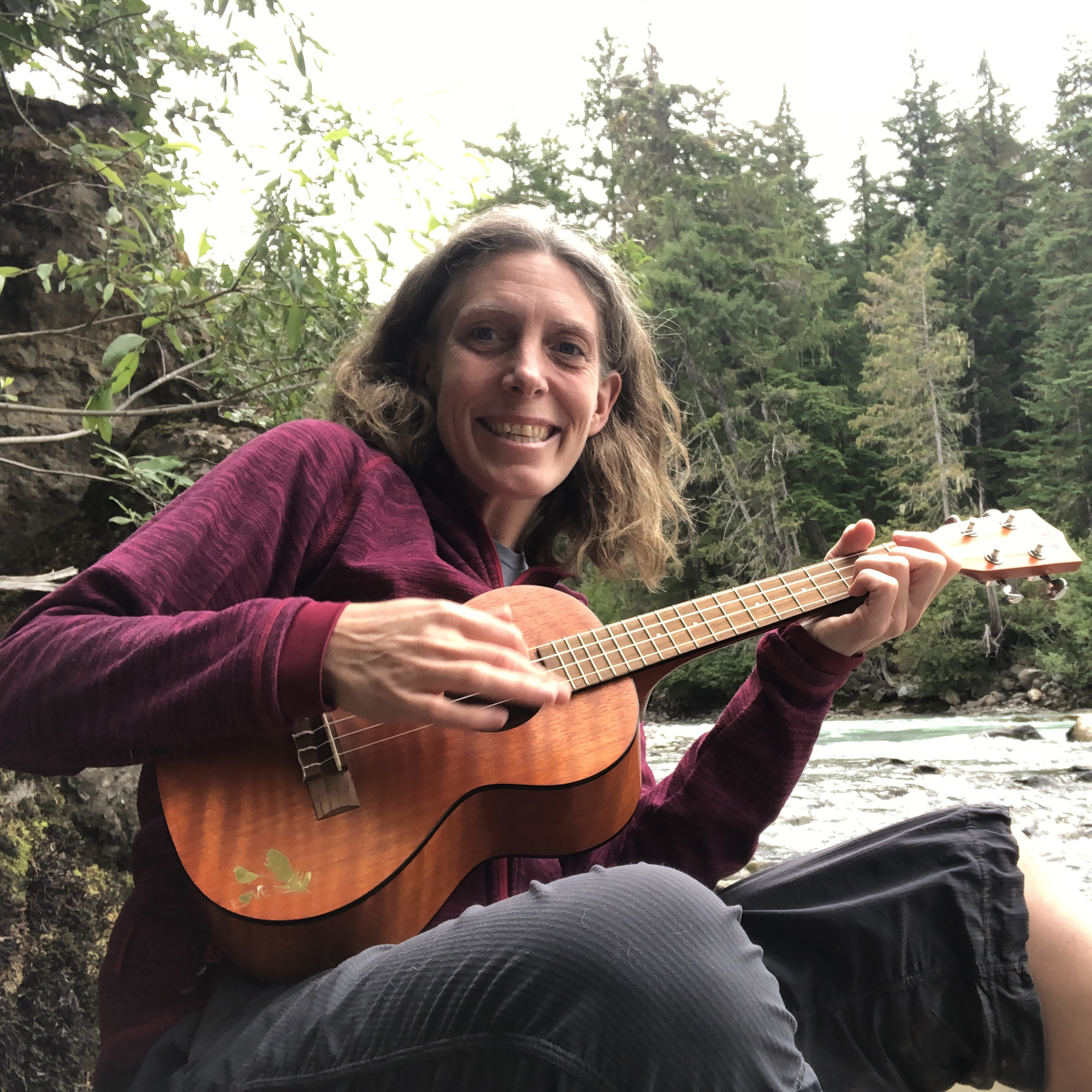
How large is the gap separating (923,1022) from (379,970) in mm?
556

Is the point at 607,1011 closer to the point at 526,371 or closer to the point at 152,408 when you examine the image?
the point at 526,371

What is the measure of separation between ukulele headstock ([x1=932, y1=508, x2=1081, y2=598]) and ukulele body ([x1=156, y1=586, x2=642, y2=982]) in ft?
1.80

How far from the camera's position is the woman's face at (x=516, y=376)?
1.11 m

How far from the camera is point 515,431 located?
1122mm

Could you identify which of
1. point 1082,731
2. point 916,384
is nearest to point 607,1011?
point 1082,731

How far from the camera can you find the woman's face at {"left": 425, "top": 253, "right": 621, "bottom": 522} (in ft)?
3.64

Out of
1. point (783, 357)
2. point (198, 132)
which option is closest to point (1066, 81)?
point (783, 357)

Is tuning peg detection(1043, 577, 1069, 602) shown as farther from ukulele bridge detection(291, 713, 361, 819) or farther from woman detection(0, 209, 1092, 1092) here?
ukulele bridge detection(291, 713, 361, 819)

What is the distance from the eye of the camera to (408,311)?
4.13 feet

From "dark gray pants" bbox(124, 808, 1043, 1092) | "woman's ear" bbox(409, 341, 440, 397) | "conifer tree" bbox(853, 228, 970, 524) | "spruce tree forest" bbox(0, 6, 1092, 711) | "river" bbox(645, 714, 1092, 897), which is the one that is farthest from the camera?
"conifer tree" bbox(853, 228, 970, 524)

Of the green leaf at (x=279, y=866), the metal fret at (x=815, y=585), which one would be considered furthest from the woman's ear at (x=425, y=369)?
the green leaf at (x=279, y=866)

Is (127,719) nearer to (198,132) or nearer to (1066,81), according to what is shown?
(198,132)

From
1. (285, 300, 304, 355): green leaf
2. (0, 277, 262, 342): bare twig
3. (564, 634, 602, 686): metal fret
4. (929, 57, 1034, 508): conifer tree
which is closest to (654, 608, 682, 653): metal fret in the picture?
(564, 634, 602, 686): metal fret

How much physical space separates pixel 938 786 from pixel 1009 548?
3.67 meters
